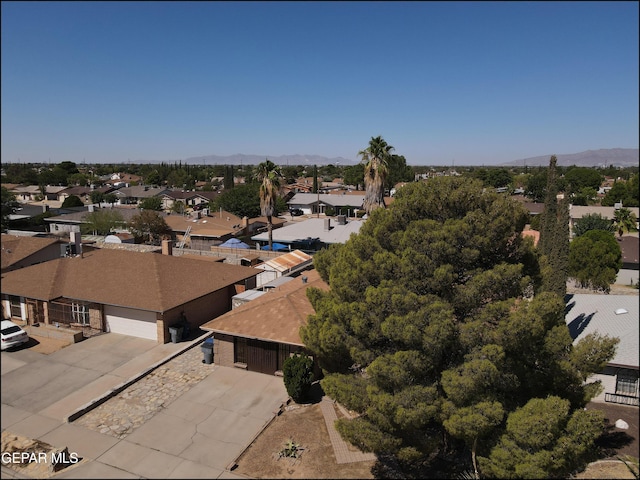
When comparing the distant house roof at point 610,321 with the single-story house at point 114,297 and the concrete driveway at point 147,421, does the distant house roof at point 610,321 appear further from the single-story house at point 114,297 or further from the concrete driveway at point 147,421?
the single-story house at point 114,297

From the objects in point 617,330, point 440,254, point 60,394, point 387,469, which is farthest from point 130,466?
point 617,330

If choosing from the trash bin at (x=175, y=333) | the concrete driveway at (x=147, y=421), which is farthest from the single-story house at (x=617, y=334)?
the trash bin at (x=175, y=333)

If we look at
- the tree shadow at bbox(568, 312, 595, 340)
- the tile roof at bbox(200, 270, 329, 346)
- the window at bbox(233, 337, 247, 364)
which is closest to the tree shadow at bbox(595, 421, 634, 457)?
the tree shadow at bbox(568, 312, 595, 340)

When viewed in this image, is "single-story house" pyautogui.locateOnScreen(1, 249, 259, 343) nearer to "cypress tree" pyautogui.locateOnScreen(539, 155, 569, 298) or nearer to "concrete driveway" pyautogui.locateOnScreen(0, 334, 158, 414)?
"concrete driveway" pyautogui.locateOnScreen(0, 334, 158, 414)

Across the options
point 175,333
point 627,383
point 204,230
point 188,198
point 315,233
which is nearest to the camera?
point 627,383

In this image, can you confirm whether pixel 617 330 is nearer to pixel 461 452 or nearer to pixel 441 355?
pixel 461 452

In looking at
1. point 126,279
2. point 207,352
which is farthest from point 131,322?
point 207,352

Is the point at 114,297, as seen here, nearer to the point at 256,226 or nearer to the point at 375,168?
the point at 375,168
